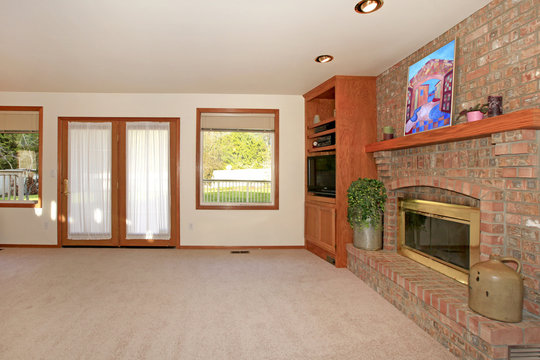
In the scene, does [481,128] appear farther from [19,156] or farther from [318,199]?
[19,156]

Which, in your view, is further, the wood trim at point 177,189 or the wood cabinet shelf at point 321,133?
the wood trim at point 177,189

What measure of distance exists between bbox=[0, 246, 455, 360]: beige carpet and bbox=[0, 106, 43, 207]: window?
4.45 feet

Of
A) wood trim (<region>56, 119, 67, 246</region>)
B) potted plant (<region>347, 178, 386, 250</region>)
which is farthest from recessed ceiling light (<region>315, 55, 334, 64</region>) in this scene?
wood trim (<region>56, 119, 67, 246</region>)

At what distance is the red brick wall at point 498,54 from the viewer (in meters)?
1.84

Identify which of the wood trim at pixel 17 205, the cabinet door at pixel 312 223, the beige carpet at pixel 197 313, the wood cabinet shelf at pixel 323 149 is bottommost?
the beige carpet at pixel 197 313

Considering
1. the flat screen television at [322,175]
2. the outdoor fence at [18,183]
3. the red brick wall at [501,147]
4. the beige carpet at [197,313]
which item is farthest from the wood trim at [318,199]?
the outdoor fence at [18,183]

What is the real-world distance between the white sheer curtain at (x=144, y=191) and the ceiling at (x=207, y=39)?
3.37ft

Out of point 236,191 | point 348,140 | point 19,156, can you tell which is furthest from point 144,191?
point 348,140

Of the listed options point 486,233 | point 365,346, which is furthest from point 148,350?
point 486,233

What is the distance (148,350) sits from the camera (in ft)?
6.34

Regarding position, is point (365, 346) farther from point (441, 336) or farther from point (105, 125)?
point (105, 125)

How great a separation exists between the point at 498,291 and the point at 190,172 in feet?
13.2

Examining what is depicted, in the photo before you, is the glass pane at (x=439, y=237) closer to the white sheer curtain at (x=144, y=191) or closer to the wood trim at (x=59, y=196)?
the white sheer curtain at (x=144, y=191)

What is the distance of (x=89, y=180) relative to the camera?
15.3 feet
